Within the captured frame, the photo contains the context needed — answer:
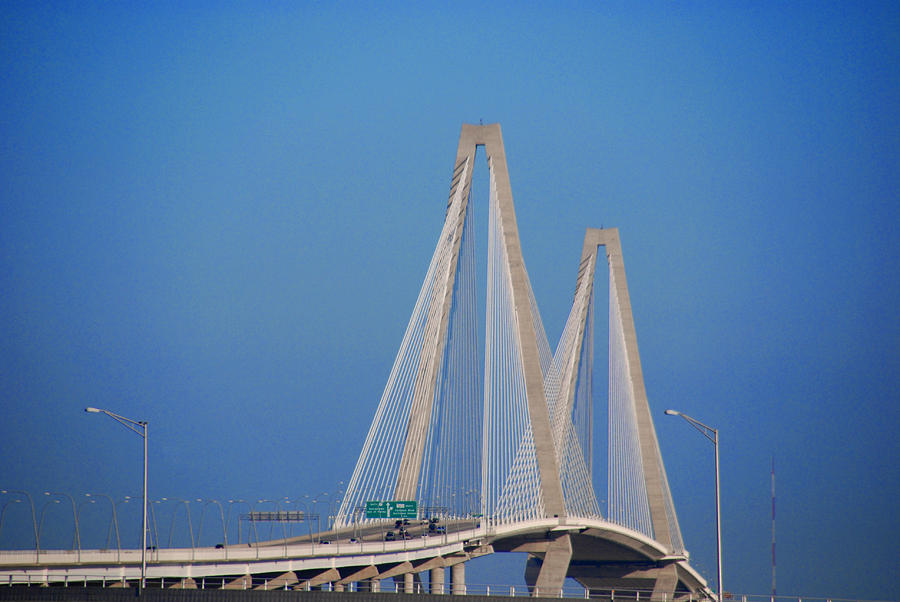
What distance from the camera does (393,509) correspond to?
7750 centimetres

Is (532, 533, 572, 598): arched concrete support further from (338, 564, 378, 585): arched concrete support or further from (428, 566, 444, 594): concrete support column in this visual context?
(338, 564, 378, 585): arched concrete support

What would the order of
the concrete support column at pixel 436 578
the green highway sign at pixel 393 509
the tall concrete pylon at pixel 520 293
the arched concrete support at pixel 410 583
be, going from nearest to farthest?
the arched concrete support at pixel 410 583 → the concrete support column at pixel 436 578 → the green highway sign at pixel 393 509 → the tall concrete pylon at pixel 520 293

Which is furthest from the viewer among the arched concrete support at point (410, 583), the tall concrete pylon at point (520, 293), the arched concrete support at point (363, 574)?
the tall concrete pylon at point (520, 293)

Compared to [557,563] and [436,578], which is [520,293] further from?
[436,578]

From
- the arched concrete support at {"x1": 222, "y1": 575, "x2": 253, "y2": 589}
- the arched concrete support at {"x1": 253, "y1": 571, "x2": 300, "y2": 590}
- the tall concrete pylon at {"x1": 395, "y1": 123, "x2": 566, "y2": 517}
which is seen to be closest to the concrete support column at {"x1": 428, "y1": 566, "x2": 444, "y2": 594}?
the tall concrete pylon at {"x1": 395, "y1": 123, "x2": 566, "y2": 517}

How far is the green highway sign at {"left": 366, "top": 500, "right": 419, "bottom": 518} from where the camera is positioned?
2972 inches

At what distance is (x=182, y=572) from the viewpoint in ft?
172

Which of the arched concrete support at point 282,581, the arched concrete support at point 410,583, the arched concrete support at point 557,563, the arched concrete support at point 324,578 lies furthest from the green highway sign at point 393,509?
the arched concrete support at point 282,581

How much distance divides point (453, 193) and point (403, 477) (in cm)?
1629

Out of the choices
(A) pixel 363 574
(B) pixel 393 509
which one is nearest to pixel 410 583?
(A) pixel 363 574

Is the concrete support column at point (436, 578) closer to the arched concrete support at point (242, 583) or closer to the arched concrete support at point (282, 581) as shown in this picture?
the arched concrete support at point (282, 581)

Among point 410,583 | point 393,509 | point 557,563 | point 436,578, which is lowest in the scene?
point 410,583

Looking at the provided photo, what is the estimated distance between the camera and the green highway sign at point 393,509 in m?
75.5

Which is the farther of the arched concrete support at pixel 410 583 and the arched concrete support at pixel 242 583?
the arched concrete support at pixel 410 583
